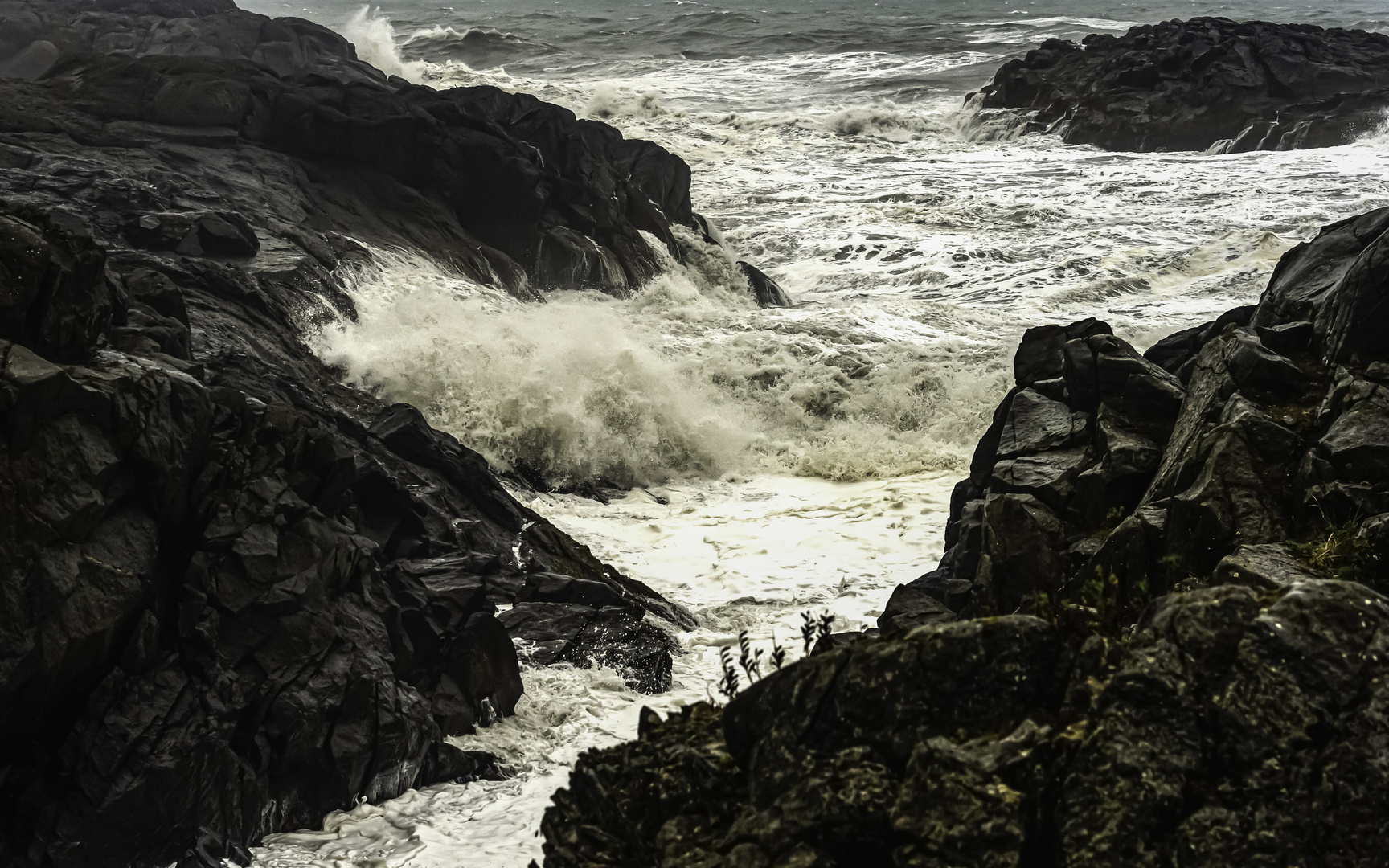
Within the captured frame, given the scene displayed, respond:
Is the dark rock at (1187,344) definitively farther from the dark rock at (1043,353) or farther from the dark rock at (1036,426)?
the dark rock at (1036,426)

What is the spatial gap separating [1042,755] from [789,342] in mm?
16016

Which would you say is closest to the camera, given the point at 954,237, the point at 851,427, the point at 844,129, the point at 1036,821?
the point at 1036,821

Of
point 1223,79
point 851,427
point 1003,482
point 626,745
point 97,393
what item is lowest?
point 851,427

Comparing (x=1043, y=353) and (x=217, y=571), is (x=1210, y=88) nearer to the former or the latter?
(x=1043, y=353)

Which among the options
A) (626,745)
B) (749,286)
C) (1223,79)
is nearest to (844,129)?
(1223,79)

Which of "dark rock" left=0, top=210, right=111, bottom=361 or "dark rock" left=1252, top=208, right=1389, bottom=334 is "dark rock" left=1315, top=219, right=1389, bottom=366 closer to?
"dark rock" left=1252, top=208, right=1389, bottom=334

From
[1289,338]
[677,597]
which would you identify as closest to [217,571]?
[677,597]

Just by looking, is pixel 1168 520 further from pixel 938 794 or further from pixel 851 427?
pixel 851 427

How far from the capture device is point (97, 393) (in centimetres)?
740

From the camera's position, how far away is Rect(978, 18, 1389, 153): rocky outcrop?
1283 inches

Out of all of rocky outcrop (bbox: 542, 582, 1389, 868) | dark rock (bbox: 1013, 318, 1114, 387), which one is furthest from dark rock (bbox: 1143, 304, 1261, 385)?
rocky outcrop (bbox: 542, 582, 1389, 868)

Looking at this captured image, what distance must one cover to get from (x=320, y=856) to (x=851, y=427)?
11298 mm

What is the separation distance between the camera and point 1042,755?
3.96 m

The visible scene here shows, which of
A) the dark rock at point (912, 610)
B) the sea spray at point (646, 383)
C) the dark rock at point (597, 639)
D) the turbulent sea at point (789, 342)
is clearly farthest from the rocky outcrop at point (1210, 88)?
the dark rock at point (597, 639)
